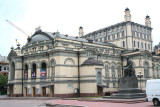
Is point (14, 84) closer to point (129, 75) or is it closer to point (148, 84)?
point (129, 75)

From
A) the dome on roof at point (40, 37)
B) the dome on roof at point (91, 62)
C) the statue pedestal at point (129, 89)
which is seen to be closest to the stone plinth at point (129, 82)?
the statue pedestal at point (129, 89)

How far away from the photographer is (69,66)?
2128 inches

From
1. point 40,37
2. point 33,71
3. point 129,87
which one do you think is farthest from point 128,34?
point 129,87

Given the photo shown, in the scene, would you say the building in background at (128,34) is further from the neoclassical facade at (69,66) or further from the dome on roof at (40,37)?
the dome on roof at (40,37)

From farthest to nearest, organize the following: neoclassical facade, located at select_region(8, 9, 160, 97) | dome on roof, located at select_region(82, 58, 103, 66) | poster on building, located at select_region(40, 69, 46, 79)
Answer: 1. poster on building, located at select_region(40, 69, 46, 79)
2. dome on roof, located at select_region(82, 58, 103, 66)
3. neoclassical facade, located at select_region(8, 9, 160, 97)

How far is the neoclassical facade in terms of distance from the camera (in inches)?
2094

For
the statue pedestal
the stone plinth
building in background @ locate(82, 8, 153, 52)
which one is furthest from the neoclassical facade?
the stone plinth

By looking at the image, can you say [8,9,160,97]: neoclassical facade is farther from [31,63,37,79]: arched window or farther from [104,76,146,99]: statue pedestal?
[104,76,146,99]: statue pedestal

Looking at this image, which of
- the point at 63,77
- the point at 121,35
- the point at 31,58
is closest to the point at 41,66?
the point at 31,58

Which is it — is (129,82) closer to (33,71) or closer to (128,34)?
(33,71)

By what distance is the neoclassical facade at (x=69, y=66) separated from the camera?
53188 mm

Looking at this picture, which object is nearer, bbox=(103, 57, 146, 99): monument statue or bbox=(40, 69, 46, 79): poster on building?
bbox=(103, 57, 146, 99): monument statue

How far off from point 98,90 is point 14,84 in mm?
24891

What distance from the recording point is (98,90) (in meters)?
55.1
